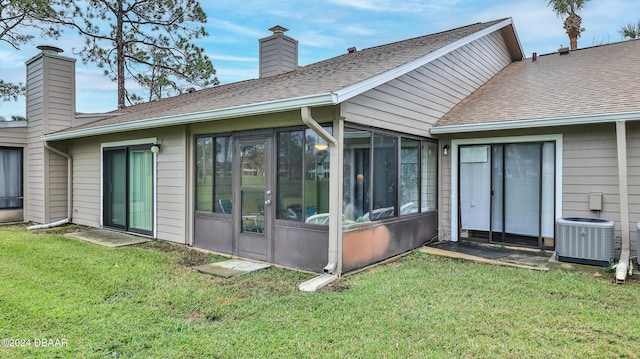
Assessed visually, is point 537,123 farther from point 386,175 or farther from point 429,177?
A: point 386,175

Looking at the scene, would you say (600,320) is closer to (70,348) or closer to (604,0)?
(70,348)

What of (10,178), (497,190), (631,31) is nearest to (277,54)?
(497,190)

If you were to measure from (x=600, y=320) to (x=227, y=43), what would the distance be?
16.1 m

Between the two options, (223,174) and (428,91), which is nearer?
(223,174)

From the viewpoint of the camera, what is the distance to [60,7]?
45.5ft

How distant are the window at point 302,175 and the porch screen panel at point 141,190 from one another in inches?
139

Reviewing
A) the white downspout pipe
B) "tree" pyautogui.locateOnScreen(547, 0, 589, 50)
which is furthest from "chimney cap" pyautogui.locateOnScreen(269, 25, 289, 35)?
"tree" pyautogui.locateOnScreen(547, 0, 589, 50)

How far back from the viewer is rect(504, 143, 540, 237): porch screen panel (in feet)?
21.2

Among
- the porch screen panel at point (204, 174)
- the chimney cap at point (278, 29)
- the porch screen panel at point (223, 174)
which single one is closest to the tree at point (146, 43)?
the chimney cap at point (278, 29)

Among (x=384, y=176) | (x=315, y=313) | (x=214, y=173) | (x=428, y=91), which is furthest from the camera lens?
(x=428, y=91)

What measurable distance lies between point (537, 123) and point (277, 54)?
240 inches

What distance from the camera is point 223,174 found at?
6.30m

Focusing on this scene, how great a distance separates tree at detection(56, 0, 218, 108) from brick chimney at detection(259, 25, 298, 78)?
298 inches

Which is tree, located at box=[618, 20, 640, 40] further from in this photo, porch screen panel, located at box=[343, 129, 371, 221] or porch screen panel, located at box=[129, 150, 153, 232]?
porch screen panel, located at box=[129, 150, 153, 232]
